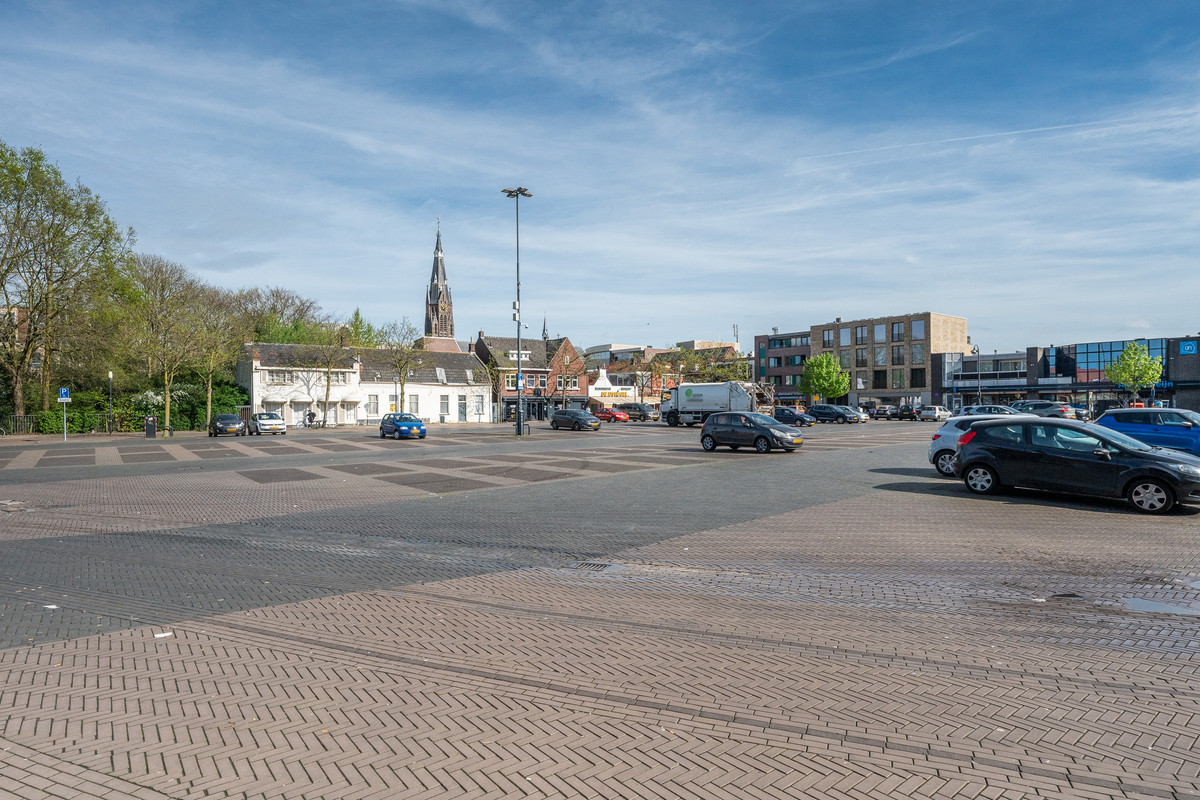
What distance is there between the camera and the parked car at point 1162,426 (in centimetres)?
1844

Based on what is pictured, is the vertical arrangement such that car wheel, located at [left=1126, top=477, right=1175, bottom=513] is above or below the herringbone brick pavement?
above

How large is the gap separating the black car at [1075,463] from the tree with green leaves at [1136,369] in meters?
70.0

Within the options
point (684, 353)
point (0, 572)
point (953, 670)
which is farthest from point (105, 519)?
point (684, 353)

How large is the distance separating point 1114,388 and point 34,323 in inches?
3817

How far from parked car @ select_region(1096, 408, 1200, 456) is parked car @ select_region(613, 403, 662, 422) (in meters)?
44.7

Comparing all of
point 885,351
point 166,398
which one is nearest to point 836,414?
point 885,351

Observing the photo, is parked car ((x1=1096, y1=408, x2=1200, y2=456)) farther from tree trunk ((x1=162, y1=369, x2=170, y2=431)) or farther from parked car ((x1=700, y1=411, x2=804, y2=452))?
tree trunk ((x1=162, y1=369, x2=170, y2=431))

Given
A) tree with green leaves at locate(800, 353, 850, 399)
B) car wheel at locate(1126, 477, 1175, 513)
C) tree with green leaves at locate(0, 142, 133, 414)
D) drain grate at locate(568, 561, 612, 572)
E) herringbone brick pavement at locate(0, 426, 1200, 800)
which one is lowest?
drain grate at locate(568, 561, 612, 572)

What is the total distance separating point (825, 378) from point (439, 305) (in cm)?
5594

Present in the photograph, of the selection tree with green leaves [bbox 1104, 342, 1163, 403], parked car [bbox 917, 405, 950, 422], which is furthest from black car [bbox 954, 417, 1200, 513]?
tree with green leaves [bbox 1104, 342, 1163, 403]

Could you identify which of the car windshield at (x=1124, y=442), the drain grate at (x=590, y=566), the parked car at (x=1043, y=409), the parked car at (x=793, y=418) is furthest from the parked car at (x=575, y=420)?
the drain grate at (x=590, y=566)

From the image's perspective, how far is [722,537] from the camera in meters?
10.5

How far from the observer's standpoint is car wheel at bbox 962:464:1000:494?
14297 millimetres

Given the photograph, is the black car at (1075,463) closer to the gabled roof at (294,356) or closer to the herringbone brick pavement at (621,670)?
the herringbone brick pavement at (621,670)
